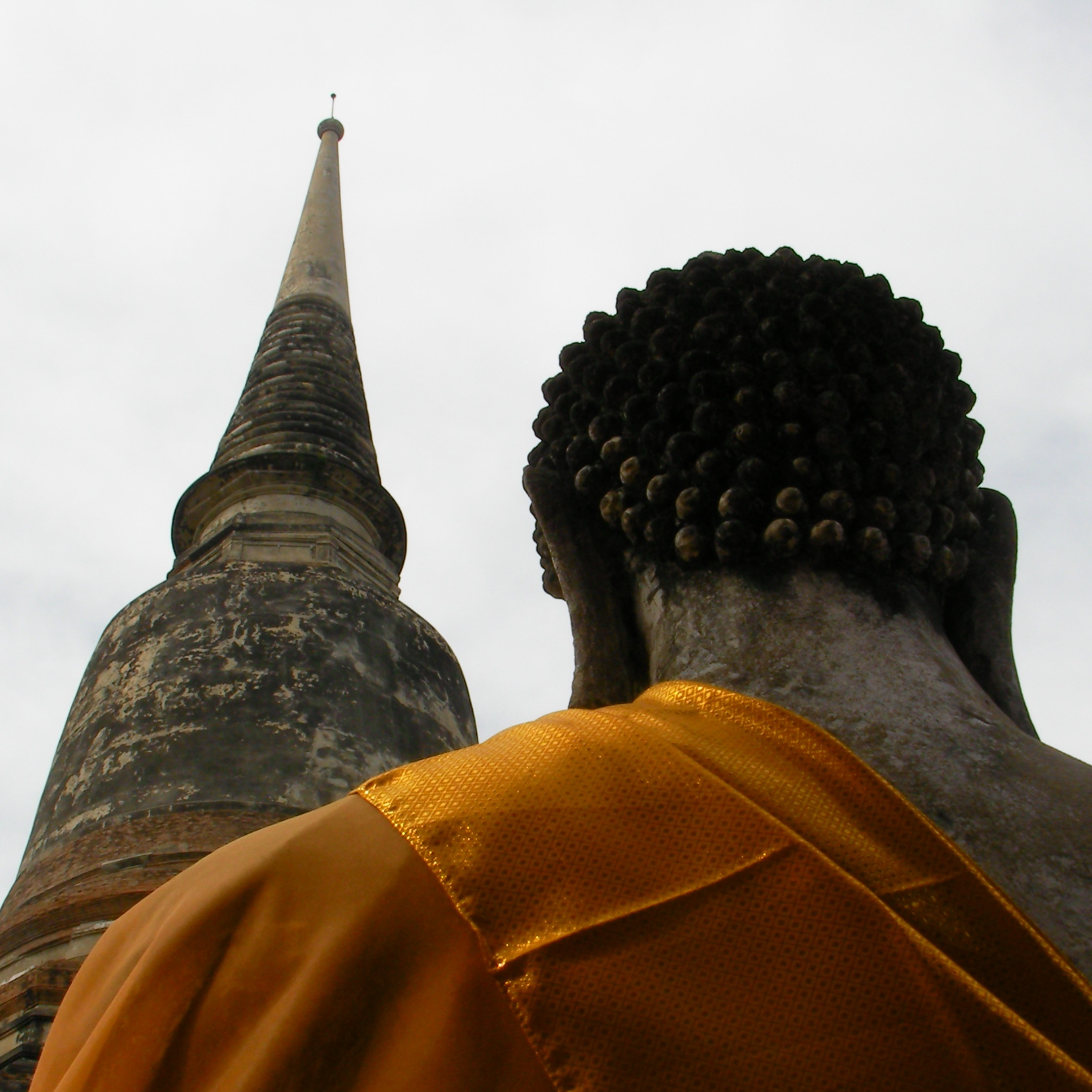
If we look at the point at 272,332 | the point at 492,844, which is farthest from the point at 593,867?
the point at 272,332

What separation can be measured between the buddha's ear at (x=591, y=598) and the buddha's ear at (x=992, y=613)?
0.47 meters

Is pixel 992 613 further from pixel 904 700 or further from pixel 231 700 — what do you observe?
pixel 231 700

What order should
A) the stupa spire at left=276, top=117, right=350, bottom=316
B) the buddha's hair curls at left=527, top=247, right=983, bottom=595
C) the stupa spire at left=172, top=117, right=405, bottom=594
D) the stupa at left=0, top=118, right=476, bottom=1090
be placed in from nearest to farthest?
the buddha's hair curls at left=527, top=247, right=983, bottom=595
the stupa at left=0, top=118, right=476, bottom=1090
the stupa spire at left=172, top=117, right=405, bottom=594
the stupa spire at left=276, top=117, right=350, bottom=316

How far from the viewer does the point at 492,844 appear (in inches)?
42.8

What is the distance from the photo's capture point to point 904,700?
58.5 inches

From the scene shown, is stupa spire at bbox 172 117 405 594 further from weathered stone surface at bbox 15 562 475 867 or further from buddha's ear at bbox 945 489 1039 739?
buddha's ear at bbox 945 489 1039 739

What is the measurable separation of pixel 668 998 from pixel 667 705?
395 millimetres

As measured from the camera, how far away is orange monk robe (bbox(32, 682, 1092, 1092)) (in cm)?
97

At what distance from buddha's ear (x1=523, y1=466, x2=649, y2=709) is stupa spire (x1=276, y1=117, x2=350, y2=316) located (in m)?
5.89

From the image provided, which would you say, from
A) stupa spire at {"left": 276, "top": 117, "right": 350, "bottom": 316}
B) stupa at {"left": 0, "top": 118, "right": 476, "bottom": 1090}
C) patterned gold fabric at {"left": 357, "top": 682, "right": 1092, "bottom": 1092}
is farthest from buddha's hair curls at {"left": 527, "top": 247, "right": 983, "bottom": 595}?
stupa spire at {"left": 276, "top": 117, "right": 350, "bottom": 316}

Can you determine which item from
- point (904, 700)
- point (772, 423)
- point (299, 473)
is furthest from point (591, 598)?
point (299, 473)

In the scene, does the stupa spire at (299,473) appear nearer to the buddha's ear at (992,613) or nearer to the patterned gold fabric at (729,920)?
the buddha's ear at (992,613)

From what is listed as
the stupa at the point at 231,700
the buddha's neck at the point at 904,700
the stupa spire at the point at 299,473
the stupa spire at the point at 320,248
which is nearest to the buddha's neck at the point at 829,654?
the buddha's neck at the point at 904,700

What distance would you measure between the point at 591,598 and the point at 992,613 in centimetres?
60
